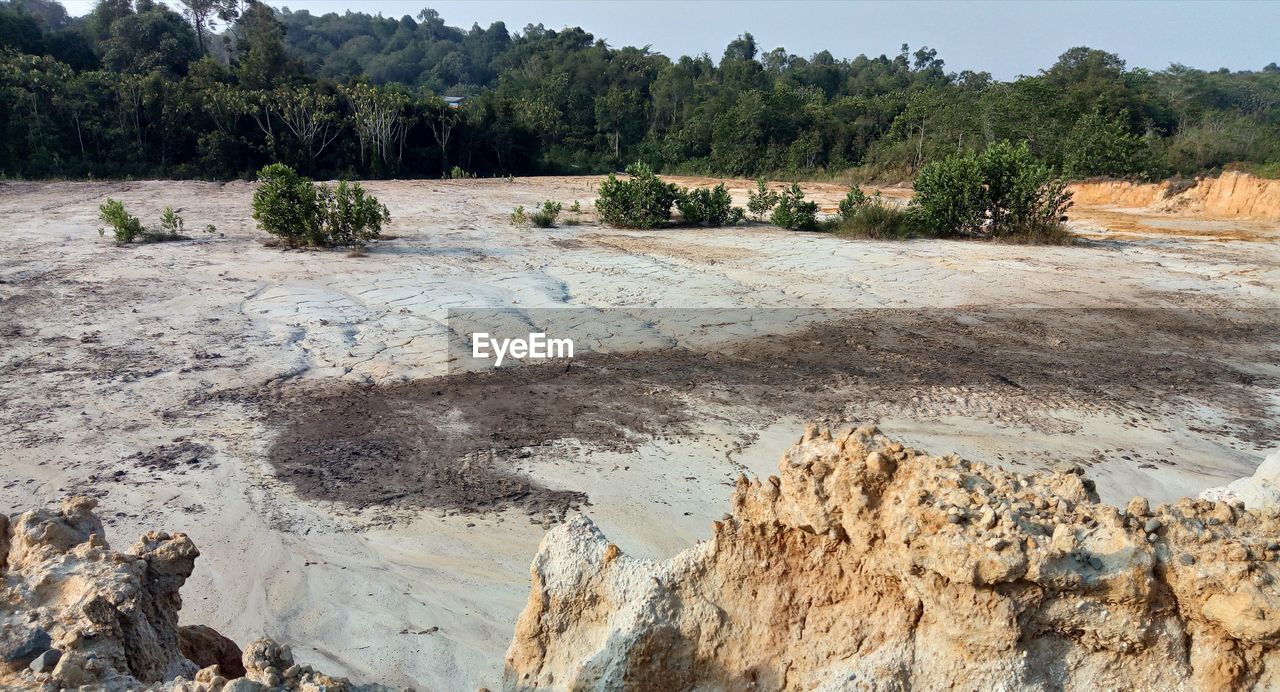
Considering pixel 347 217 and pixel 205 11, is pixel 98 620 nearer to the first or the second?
pixel 347 217

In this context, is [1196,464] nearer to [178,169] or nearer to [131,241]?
[131,241]

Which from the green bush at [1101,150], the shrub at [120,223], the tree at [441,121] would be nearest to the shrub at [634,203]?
the shrub at [120,223]

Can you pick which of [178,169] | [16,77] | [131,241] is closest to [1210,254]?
[131,241]

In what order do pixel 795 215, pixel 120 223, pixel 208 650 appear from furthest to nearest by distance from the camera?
pixel 795 215 → pixel 120 223 → pixel 208 650

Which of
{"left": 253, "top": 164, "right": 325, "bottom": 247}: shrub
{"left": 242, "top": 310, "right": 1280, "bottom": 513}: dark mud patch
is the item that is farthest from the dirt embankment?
{"left": 253, "top": 164, "right": 325, "bottom": 247}: shrub

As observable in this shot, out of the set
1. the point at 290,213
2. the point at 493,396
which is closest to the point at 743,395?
the point at 493,396

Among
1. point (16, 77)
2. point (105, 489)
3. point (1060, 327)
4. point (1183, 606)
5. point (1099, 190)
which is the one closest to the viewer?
point (1183, 606)

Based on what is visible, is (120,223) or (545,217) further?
(545,217)

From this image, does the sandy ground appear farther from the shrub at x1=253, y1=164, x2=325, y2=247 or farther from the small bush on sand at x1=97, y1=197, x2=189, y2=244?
the shrub at x1=253, y1=164, x2=325, y2=247
